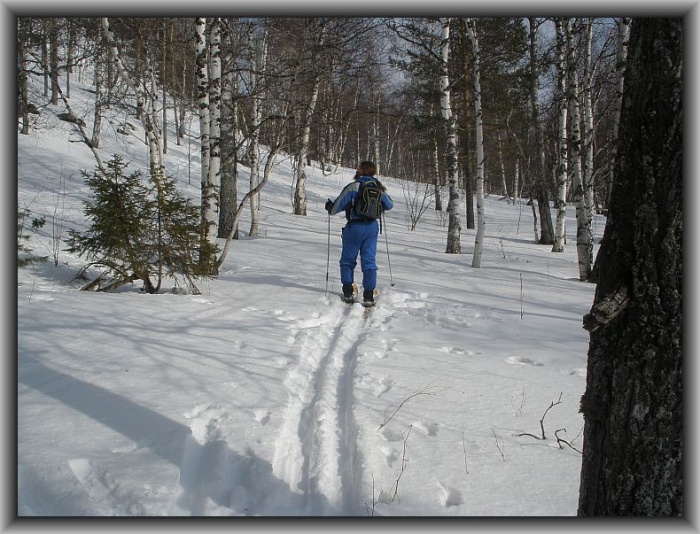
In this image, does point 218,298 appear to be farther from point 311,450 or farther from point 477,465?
point 477,465

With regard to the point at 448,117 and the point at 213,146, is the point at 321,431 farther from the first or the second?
the point at 448,117

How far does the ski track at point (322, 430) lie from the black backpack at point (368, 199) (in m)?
2.11

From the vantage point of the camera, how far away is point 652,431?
1677 mm

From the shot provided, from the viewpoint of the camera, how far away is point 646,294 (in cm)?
166

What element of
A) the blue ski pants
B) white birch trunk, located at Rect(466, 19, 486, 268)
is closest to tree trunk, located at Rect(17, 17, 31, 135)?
the blue ski pants

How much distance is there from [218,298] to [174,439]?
3934mm

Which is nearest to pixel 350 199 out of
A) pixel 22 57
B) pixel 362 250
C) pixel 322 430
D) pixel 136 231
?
pixel 362 250

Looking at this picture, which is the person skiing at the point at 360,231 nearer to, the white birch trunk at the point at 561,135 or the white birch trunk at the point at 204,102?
the white birch trunk at the point at 204,102

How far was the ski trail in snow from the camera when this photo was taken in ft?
8.50

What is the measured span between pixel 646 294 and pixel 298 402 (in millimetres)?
2639

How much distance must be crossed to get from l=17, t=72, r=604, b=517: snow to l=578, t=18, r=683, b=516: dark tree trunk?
79 cm

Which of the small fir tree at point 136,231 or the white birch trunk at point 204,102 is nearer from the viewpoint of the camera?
the small fir tree at point 136,231

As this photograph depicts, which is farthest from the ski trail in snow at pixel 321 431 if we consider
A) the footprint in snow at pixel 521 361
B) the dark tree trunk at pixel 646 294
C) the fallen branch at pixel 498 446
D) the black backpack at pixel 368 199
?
the black backpack at pixel 368 199

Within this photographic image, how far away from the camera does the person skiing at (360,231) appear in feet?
21.9
